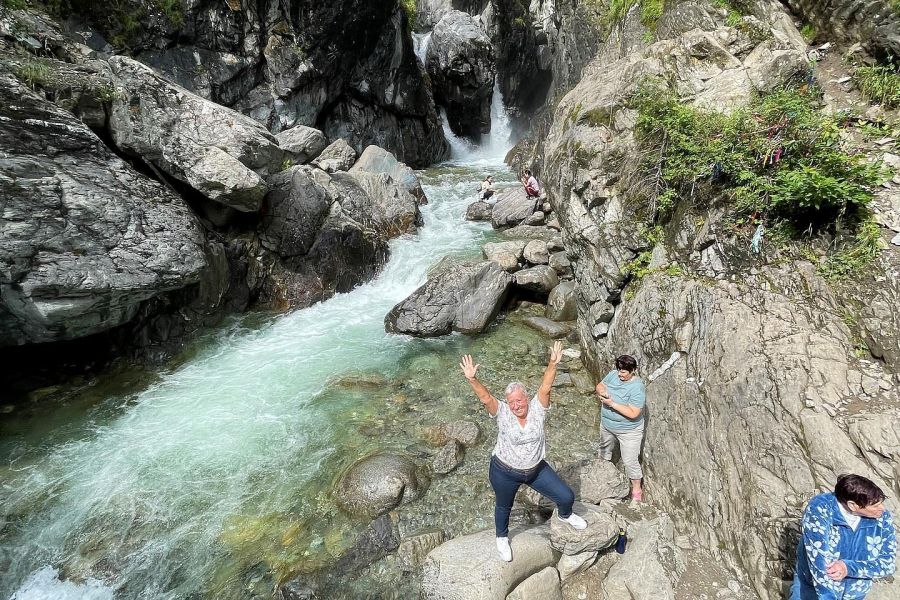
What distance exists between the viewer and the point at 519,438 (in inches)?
177

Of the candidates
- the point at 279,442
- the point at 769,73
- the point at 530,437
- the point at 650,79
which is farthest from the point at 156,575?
the point at 769,73

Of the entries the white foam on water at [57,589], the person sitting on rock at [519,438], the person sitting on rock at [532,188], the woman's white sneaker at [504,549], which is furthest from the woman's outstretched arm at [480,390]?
the person sitting on rock at [532,188]

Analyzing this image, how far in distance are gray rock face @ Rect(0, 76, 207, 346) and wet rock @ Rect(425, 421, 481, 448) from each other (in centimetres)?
762

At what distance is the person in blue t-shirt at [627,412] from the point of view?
561 cm

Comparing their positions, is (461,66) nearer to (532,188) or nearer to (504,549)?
(532,188)

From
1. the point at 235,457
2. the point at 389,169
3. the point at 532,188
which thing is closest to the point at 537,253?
the point at 532,188

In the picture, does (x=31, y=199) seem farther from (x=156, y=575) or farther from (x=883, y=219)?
(x=883, y=219)

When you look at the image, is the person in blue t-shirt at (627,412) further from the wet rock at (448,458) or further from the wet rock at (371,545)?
the wet rock at (371,545)

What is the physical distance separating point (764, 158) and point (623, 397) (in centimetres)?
408

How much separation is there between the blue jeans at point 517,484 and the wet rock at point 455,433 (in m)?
2.88

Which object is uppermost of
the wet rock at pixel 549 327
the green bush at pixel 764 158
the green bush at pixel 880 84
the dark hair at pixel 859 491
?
the green bush at pixel 880 84

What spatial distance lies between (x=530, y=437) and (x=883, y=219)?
4.97 metres

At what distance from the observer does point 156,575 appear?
5.88 metres

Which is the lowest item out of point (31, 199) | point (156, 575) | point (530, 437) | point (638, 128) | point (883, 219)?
point (156, 575)
